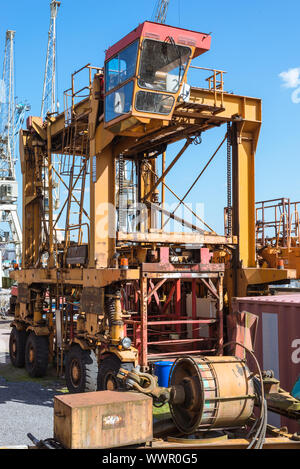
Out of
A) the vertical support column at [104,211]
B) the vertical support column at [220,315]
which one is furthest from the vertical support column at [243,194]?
the vertical support column at [104,211]

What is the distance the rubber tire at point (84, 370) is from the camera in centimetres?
1208

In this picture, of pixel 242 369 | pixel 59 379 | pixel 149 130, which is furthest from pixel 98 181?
pixel 242 369

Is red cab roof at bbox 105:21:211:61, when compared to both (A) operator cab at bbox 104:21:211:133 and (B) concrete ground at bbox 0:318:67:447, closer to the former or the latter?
(A) operator cab at bbox 104:21:211:133

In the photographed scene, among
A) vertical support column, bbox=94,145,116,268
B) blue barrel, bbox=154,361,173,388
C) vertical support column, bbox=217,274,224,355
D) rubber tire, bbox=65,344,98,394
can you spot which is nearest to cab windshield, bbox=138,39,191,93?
vertical support column, bbox=94,145,116,268

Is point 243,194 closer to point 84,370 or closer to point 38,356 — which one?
point 84,370

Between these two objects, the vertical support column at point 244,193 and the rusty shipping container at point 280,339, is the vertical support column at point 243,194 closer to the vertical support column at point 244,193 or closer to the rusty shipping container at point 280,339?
the vertical support column at point 244,193

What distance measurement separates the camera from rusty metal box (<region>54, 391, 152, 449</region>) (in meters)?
5.46

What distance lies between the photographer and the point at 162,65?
451 inches

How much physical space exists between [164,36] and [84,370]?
25.5 feet

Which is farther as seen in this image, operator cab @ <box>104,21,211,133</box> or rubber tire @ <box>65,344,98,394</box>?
rubber tire @ <box>65,344,98,394</box>

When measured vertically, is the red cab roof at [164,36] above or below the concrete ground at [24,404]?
above

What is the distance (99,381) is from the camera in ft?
37.9

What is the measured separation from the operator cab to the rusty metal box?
7058 millimetres
